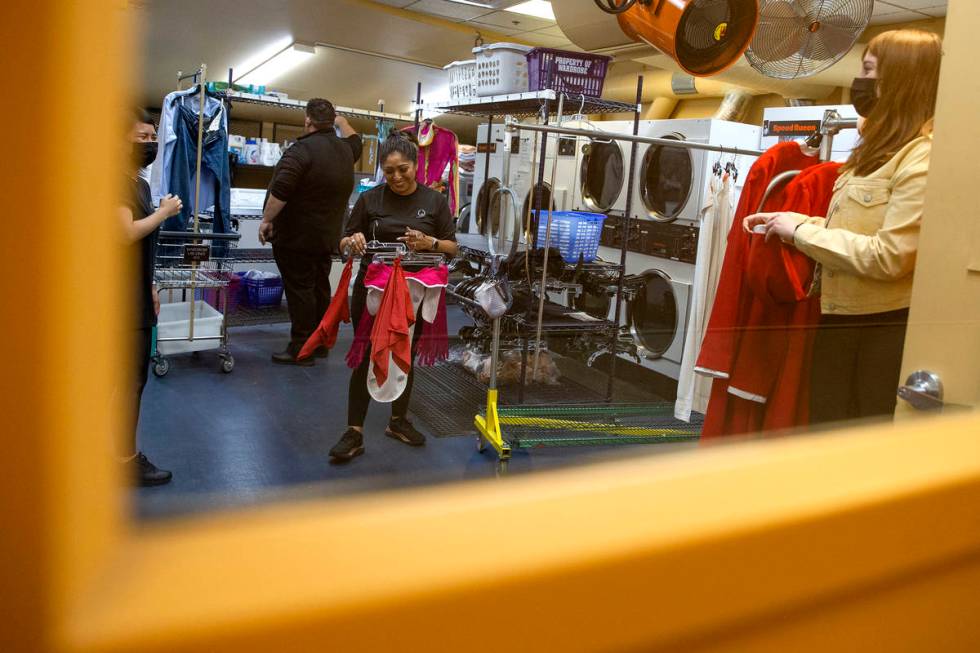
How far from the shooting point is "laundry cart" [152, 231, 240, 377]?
366 cm

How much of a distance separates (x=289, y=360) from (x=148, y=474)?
7.14 ft

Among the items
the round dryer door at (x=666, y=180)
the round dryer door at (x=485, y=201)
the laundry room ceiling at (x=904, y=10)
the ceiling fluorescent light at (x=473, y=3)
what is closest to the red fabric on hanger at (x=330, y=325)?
the round dryer door at (x=666, y=180)

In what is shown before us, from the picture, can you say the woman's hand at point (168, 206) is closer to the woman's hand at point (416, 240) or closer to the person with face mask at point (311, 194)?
the woman's hand at point (416, 240)

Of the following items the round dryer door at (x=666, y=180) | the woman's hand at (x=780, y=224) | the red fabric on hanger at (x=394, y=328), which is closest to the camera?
the woman's hand at (x=780, y=224)

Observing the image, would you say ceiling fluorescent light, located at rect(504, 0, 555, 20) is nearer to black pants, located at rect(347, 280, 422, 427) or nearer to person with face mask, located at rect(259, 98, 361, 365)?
person with face mask, located at rect(259, 98, 361, 365)

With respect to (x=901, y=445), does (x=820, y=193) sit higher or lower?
higher

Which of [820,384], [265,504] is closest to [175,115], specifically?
[820,384]

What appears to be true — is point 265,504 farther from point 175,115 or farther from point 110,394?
point 175,115

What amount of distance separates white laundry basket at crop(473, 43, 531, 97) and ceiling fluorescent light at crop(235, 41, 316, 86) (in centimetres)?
259

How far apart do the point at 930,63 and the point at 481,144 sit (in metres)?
5.25

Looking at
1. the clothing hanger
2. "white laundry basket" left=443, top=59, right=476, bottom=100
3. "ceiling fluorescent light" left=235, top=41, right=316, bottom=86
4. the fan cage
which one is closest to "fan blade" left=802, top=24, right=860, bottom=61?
the fan cage

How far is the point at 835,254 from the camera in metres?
1.49

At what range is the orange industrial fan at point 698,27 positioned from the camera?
8.04 ft

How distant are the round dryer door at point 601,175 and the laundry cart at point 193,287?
112 inches
